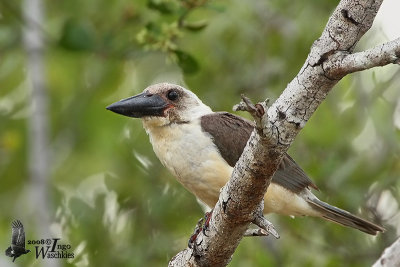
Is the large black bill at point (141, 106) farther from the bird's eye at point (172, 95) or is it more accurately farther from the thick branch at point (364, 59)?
the thick branch at point (364, 59)

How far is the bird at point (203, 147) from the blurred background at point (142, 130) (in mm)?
390

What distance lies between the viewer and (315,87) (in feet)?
11.5

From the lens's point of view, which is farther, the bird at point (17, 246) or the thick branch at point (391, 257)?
the bird at point (17, 246)

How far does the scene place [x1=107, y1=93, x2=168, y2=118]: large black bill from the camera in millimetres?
5052

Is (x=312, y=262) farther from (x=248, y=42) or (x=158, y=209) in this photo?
(x=248, y=42)

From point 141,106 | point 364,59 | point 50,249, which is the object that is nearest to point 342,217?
point 141,106

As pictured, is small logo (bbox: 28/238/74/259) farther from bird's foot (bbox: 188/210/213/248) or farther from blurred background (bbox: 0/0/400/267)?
bird's foot (bbox: 188/210/213/248)

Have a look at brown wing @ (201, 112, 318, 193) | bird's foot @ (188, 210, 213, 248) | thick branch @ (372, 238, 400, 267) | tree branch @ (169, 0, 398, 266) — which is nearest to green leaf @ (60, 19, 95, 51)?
brown wing @ (201, 112, 318, 193)

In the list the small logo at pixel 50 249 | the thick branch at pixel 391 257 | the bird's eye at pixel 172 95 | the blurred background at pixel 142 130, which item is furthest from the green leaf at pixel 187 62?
the thick branch at pixel 391 257

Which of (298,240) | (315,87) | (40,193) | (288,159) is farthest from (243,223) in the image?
(298,240)

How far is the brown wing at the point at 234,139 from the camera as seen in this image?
5.09 meters

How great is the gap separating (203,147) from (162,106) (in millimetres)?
394

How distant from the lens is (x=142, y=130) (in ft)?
22.7

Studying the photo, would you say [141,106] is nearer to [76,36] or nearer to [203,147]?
[203,147]
